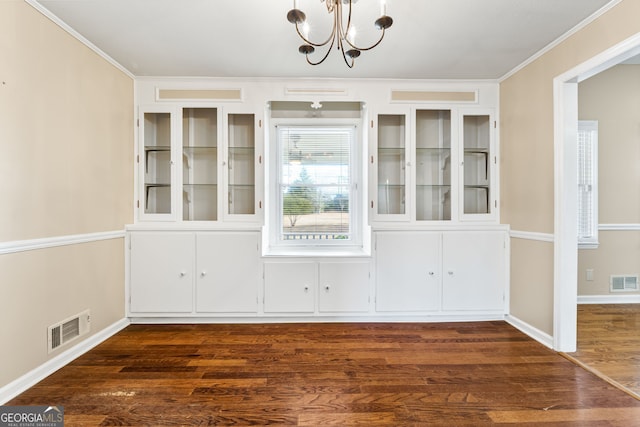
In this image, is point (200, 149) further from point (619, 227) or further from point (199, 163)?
point (619, 227)

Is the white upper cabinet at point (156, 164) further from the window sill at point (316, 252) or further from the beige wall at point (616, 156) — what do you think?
the beige wall at point (616, 156)

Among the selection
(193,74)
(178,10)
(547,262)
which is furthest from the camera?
(193,74)

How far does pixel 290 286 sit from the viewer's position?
309cm

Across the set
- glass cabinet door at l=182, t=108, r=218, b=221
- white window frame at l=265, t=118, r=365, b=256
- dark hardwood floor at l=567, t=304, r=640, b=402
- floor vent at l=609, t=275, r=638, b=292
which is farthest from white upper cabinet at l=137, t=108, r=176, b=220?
floor vent at l=609, t=275, r=638, b=292

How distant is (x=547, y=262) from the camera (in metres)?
2.60

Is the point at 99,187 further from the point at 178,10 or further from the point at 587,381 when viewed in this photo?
the point at 587,381

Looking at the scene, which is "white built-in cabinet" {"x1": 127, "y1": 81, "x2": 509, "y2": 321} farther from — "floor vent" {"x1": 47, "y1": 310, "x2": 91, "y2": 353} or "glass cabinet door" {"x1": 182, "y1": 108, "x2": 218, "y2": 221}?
"floor vent" {"x1": 47, "y1": 310, "x2": 91, "y2": 353}

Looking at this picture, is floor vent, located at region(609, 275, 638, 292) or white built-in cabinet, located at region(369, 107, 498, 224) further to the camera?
floor vent, located at region(609, 275, 638, 292)

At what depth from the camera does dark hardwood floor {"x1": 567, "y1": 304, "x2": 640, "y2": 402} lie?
7.00 feet

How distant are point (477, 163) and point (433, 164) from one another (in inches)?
18.1

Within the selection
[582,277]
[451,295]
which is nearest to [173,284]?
[451,295]

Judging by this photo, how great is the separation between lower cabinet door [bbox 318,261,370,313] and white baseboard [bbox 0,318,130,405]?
1947 mm

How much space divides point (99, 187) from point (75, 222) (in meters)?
0.40

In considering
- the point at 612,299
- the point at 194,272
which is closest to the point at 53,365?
the point at 194,272
